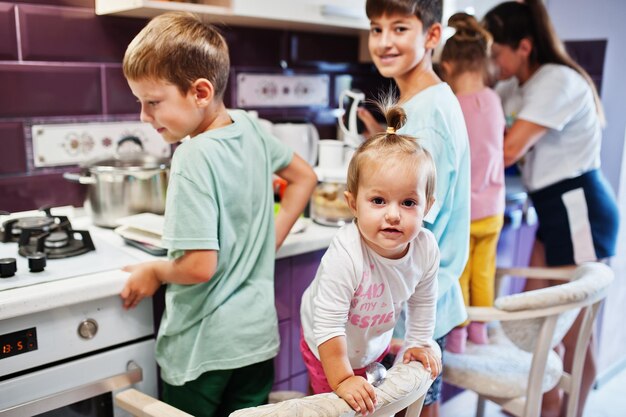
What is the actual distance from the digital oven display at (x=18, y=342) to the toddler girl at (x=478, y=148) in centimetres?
98

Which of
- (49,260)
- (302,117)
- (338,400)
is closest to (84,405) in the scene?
(49,260)

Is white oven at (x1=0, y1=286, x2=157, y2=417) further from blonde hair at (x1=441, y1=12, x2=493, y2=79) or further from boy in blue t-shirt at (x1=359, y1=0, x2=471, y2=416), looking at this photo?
blonde hair at (x1=441, y1=12, x2=493, y2=79)

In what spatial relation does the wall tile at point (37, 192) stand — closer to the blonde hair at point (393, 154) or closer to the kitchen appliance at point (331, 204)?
the kitchen appliance at point (331, 204)

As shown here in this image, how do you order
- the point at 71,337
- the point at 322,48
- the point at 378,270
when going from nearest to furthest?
the point at 378,270 → the point at 71,337 → the point at 322,48

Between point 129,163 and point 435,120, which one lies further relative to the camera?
point 129,163

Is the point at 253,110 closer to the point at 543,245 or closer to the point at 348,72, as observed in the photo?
the point at 348,72

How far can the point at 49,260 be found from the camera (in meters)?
1.23

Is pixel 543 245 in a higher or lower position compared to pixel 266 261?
lower

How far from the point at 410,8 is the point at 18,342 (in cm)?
100

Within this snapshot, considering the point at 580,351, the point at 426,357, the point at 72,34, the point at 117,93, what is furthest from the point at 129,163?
the point at 580,351

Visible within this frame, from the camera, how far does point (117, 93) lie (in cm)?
170

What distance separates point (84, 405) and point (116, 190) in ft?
1.60

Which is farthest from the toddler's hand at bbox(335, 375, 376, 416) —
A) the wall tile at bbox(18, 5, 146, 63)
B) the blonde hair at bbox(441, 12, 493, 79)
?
the wall tile at bbox(18, 5, 146, 63)

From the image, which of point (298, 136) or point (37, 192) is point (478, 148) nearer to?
point (298, 136)
